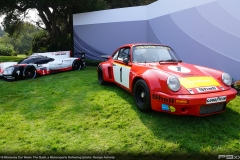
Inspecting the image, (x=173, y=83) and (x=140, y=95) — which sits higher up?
(x=173, y=83)

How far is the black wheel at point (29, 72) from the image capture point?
691 cm

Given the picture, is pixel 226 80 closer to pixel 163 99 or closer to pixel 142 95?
pixel 163 99

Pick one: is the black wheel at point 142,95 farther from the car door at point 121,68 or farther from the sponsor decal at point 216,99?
the sponsor decal at point 216,99

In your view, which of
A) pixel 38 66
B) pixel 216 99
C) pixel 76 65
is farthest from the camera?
pixel 76 65

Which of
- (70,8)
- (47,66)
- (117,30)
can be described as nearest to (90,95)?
(47,66)

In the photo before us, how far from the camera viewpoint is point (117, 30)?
10359 millimetres

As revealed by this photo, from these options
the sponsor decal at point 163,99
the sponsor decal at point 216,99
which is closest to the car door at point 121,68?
the sponsor decal at point 163,99

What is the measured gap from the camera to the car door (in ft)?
13.3

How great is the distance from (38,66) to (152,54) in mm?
5004

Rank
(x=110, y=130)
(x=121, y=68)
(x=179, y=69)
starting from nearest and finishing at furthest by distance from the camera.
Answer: (x=110, y=130) → (x=179, y=69) → (x=121, y=68)

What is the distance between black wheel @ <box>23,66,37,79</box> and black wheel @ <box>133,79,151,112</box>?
4909 millimetres

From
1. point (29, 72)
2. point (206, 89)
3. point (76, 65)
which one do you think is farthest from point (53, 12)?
point (206, 89)

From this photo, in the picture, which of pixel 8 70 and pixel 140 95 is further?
pixel 8 70

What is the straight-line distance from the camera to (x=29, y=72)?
705 centimetres
